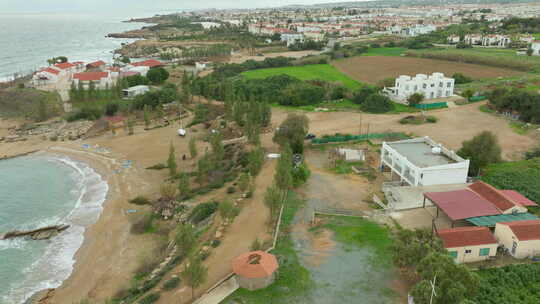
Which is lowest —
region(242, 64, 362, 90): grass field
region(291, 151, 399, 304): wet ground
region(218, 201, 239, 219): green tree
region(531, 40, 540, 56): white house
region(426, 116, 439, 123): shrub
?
region(291, 151, 399, 304): wet ground

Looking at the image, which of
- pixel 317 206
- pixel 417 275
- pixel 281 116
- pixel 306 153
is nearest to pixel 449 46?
pixel 281 116

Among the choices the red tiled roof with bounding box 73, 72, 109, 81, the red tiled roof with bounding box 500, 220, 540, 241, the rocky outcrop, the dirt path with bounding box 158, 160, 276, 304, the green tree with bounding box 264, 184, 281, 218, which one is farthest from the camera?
the red tiled roof with bounding box 73, 72, 109, 81

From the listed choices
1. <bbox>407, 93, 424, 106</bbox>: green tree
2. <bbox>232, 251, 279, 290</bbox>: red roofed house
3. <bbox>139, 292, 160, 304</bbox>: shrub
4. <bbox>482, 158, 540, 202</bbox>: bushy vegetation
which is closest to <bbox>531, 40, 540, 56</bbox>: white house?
<bbox>407, 93, 424, 106</bbox>: green tree

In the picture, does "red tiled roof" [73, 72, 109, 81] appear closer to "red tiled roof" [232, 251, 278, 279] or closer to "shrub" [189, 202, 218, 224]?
"shrub" [189, 202, 218, 224]

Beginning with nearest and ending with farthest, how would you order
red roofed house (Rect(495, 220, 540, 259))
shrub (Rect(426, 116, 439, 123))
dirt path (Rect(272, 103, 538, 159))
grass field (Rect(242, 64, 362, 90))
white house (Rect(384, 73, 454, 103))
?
red roofed house (Rect(495, 220, 540, 259)) < dirt path (Rect(272, 103, 538, 159)) < shrub (Rect(426, 116, 439, 123)) < white house (Rect(384, 73, 454, 103)) < grass field (Rect(242, 64, 362, 90))

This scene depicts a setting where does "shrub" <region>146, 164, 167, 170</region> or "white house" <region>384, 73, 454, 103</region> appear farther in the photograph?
"white house" <region>384, 73, 454, 103</region>

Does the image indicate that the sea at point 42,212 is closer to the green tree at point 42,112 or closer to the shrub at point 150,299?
the shrub at point 150,299

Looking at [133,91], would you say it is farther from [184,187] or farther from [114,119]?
[184,187]
